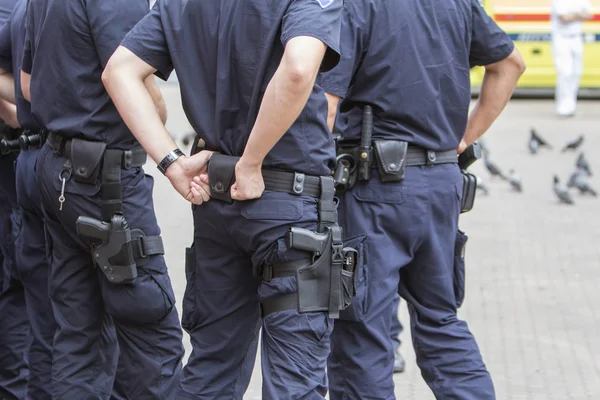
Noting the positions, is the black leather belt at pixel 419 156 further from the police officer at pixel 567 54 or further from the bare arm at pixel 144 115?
the police officer at pixel 567 54

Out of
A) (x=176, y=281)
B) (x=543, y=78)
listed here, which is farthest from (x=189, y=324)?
Result: (x=543, y=78)

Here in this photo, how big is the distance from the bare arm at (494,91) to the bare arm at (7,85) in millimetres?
1825

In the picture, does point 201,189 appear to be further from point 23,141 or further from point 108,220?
point 23,141

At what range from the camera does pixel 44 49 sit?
13.5 ft

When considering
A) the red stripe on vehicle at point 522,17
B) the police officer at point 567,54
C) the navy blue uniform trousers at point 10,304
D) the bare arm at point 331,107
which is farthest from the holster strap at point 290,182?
the red stripe on vehicle at point 522,17

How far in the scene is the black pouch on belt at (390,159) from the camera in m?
4.01

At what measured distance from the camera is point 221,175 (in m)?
3.46

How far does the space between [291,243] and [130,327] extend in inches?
43.8

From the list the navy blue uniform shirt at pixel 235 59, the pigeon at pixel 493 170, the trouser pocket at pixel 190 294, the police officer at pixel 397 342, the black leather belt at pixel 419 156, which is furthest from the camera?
the pigeon at pixel 493 170

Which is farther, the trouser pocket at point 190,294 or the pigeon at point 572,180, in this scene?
the pigeon at point 572,180

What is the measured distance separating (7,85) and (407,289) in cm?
182

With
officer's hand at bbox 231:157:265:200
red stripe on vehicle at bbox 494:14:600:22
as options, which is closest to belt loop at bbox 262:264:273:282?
officer's hand at bbox 231:157:265:200

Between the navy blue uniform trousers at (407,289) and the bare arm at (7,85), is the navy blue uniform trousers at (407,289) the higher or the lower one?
the lower one

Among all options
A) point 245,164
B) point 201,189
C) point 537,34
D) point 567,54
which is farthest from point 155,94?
point 537,34
